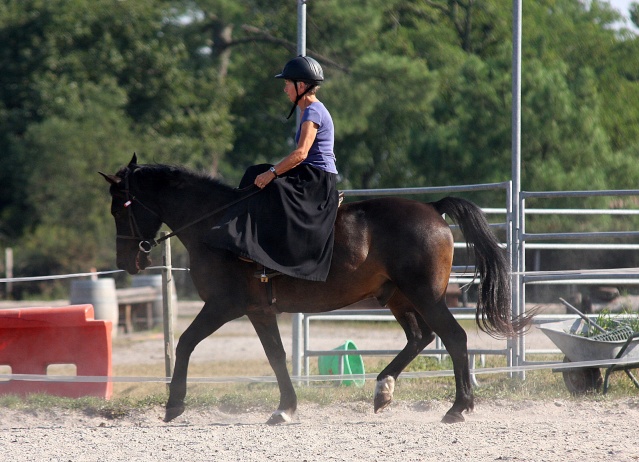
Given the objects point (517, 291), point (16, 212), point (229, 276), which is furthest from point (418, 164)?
point (229, 276)

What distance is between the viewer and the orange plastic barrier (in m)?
8.10

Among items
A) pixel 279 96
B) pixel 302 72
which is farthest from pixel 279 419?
pixel 279 96

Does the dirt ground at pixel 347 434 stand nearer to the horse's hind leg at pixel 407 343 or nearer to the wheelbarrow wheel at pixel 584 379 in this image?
the horse's hind leg at pixel 407 343

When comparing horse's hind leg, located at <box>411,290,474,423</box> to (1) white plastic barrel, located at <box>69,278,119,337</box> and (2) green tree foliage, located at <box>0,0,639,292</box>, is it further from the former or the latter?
(2) green tree foliage, located at <box>0,0,639,292</box>

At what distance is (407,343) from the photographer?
6.88 m

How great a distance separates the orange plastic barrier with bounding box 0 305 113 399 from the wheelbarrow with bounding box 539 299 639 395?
3966 millimetres

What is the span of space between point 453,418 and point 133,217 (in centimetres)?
280

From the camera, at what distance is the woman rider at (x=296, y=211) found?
242 inches

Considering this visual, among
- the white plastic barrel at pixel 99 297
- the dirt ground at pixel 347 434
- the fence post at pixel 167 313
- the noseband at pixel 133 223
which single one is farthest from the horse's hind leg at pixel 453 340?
the white plastic barrel at pixel 99 297

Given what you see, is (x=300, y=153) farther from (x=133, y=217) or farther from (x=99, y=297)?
(x=99, y=297)

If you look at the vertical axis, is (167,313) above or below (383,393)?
above

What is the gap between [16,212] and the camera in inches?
1167

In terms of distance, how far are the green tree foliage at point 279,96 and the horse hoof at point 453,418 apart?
51.3 feet

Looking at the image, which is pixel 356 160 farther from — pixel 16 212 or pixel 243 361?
pixel 243 361
